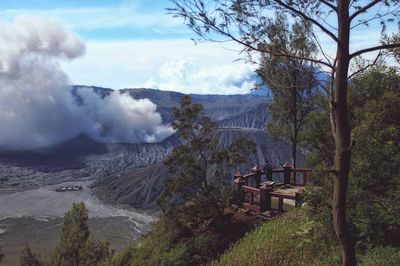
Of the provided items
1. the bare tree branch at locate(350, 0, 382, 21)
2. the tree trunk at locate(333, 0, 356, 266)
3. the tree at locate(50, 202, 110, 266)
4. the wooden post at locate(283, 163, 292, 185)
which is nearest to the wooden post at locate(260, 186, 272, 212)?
the wooden post at locate(283, 163, 292, 185)

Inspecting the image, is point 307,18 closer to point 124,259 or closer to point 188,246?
point 188,246

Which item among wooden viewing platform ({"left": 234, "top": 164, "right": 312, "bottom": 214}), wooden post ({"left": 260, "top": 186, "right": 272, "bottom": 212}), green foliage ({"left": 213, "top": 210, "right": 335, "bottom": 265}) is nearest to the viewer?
green foliage ({"left": 213, "top": 210, "right": 335, "bottom": 265})

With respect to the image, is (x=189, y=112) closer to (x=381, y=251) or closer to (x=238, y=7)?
(x=381, y=251)

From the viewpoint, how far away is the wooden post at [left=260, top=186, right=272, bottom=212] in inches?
786

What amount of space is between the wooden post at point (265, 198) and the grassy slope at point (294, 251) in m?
4.02

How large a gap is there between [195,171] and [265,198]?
3.28 m

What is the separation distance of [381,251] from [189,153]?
1138 centimetres

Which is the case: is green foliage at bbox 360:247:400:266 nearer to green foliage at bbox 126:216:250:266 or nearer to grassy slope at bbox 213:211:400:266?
grassy slope at bbox 213:211:400:266

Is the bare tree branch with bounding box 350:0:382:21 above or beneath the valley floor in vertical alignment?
above

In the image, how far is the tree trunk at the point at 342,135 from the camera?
6.60 m

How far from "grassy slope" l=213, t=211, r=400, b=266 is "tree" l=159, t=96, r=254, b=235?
4.75 m

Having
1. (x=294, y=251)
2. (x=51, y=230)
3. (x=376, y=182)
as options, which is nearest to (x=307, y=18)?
(x=376, y=182)

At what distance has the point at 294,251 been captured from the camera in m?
12.8

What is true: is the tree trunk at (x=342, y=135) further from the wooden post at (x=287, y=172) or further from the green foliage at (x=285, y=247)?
the wooden post at (x=287, y=172)
